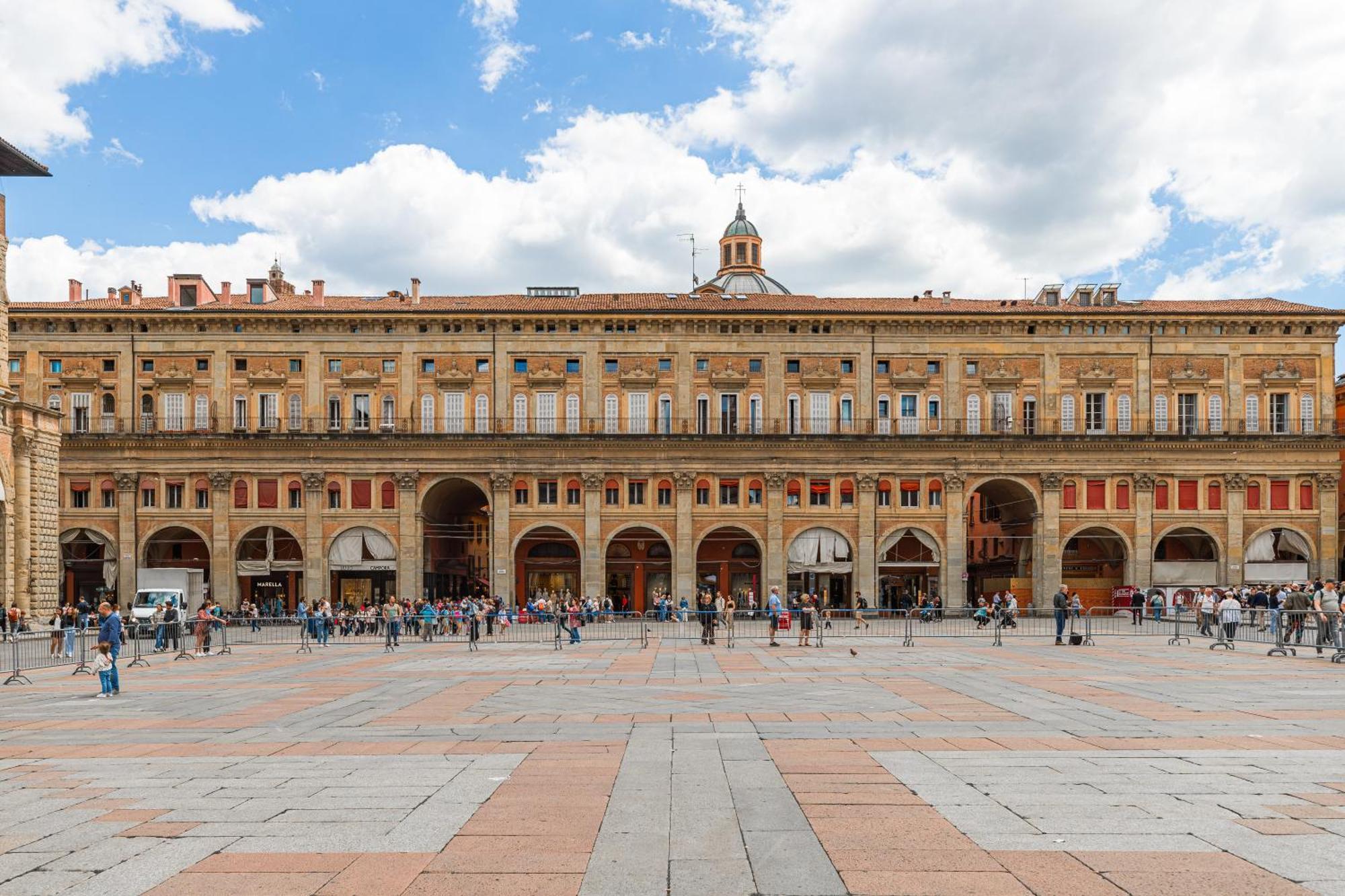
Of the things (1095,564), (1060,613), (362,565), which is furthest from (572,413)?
Answer: (1060,613)

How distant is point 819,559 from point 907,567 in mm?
4277

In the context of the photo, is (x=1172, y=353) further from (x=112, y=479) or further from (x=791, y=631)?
(x=112, y=479)

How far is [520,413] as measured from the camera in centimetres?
5238

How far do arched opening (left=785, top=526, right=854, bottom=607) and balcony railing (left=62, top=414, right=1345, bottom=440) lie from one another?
15.6 feet

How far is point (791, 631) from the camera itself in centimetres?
→ 3741

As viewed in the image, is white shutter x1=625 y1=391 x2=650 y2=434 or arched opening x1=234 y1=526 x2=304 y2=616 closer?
arched opening x1=234 y1=526 x2=304 y2=616

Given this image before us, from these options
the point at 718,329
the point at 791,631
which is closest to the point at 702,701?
the point at 791,631

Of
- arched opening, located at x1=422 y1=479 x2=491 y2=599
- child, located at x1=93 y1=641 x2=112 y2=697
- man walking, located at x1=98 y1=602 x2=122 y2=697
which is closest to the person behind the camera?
child, located at x1=93 y1=641 x2=112 y2=697

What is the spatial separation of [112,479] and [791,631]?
108ft

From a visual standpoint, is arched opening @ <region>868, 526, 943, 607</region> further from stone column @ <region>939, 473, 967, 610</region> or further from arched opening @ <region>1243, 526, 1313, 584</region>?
arched opening @ <region>1243, 526, 1313, 584</region>

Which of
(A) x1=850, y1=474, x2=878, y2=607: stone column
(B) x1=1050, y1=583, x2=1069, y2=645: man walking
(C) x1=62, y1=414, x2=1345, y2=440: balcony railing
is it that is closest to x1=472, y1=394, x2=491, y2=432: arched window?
(C) x1=62, y1=414, x2=1345, y2=440: balcony railing

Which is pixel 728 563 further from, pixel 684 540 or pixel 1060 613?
pixel 1060 613

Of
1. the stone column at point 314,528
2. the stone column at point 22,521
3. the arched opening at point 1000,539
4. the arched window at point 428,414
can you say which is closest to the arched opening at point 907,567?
the arched opening at point 1000,539

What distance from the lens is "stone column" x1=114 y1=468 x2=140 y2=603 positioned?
50250mm
